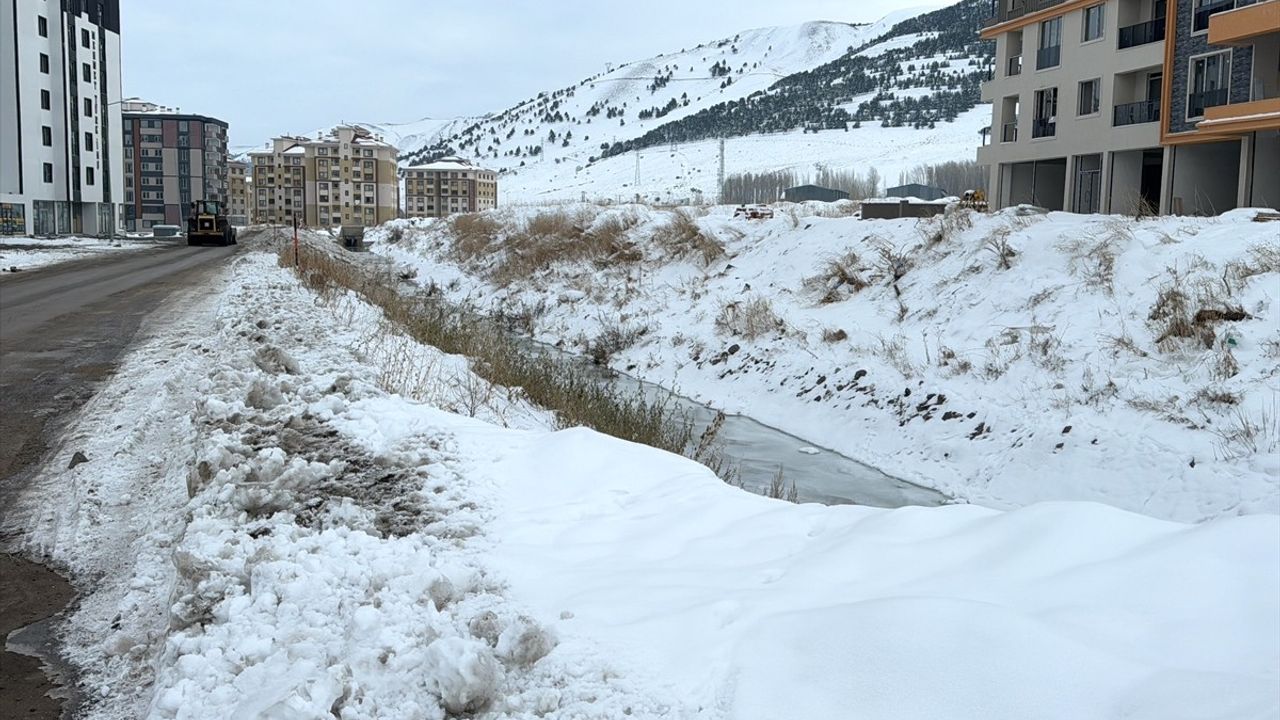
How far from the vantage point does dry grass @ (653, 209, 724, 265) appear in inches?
1093

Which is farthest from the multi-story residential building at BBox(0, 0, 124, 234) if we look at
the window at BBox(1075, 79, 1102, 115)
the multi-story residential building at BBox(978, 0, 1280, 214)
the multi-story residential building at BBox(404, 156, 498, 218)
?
the multi-story residential building at BBox(404, 156, 498, 218)

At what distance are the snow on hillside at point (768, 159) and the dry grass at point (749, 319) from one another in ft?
344

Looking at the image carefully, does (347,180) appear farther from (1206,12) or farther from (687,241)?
(1206,12)

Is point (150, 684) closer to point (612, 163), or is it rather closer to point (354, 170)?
point (354, 170)

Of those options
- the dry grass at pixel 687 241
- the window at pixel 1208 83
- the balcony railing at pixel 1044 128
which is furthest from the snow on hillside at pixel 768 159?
the dry grass at pixel 687 241

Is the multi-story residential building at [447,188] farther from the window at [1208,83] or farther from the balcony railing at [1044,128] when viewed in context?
the window at [1208,83]

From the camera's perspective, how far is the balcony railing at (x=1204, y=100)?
101ft

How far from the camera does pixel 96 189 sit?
71.4 m

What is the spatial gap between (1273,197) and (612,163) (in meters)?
176

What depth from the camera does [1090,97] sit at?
3759 centimetres

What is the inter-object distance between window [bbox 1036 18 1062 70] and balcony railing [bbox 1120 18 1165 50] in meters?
3.42

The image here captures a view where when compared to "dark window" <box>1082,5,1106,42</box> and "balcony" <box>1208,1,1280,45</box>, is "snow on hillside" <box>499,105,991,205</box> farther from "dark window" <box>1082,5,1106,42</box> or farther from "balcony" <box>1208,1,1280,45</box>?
"balcony" <box>1208,1,1280,45</box>

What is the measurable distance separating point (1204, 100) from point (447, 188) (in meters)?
139

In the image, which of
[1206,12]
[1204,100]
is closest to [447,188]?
[1206,12]
